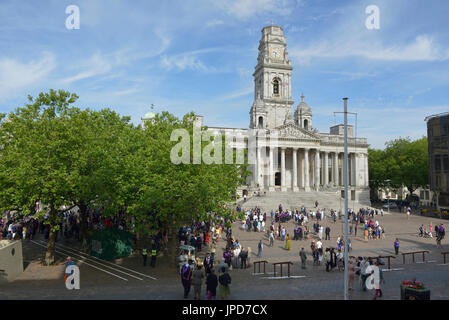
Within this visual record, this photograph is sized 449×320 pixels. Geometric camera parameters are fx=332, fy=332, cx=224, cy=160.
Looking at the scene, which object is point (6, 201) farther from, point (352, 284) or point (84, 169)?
point (352, 284)

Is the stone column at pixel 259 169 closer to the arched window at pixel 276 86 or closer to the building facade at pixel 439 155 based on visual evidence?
the arched window at pixel 276 86

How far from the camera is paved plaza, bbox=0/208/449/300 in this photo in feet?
48.3

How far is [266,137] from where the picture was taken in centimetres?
6888

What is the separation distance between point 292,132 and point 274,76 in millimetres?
15648

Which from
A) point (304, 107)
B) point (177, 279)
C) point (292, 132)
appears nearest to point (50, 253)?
point (177, 279)

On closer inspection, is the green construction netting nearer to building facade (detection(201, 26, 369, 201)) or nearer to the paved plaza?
the paved plaza

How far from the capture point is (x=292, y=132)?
231 feet

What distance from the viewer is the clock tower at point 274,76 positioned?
7662cm

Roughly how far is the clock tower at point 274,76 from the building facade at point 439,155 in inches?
1206

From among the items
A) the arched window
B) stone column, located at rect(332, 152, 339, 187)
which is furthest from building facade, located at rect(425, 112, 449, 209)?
the arched window

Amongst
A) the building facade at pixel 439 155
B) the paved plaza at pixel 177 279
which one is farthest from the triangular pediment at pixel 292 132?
the paved plaza at pixel 177 279

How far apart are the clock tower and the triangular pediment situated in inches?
239
